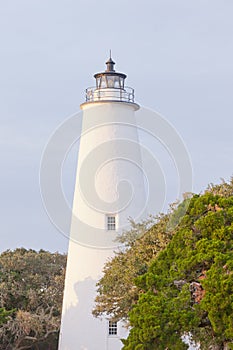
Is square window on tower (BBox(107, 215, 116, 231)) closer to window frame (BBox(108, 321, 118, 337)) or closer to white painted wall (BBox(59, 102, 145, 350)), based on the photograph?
white painted wall (BBox(59, 102, 145, 350))

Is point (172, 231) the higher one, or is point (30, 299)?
point (30, 299)

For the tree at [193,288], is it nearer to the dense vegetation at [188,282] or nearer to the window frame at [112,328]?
the dense vegetation at [188,282]

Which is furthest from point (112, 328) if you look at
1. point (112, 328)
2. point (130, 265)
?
point (130, 265)

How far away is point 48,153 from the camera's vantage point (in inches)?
959

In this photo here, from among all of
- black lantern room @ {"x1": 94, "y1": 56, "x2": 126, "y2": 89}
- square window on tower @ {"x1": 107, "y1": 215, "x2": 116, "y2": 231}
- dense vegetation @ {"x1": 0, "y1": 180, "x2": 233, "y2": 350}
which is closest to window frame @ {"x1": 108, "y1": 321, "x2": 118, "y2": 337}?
square window on tower @ {"x1": 107, "y1": 215, "x2": 116, "y2": 231}

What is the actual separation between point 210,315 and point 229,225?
2162 mm

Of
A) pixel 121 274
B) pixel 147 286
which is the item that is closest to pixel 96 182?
pixel 121 274

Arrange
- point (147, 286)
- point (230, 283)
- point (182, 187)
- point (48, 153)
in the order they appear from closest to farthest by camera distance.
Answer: point (230, 283), point (147, 286), point (182, 187), point (48, 153)

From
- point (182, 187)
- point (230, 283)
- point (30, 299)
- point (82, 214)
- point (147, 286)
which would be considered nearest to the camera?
point (230, 283)

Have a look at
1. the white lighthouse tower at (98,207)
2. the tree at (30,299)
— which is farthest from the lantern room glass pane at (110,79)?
the tree at (30,299)

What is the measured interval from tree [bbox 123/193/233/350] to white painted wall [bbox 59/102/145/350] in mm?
9352

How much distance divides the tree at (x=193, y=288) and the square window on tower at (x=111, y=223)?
934cm

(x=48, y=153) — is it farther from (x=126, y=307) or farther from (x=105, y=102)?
(x=126, y=307)

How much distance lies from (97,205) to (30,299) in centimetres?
813
